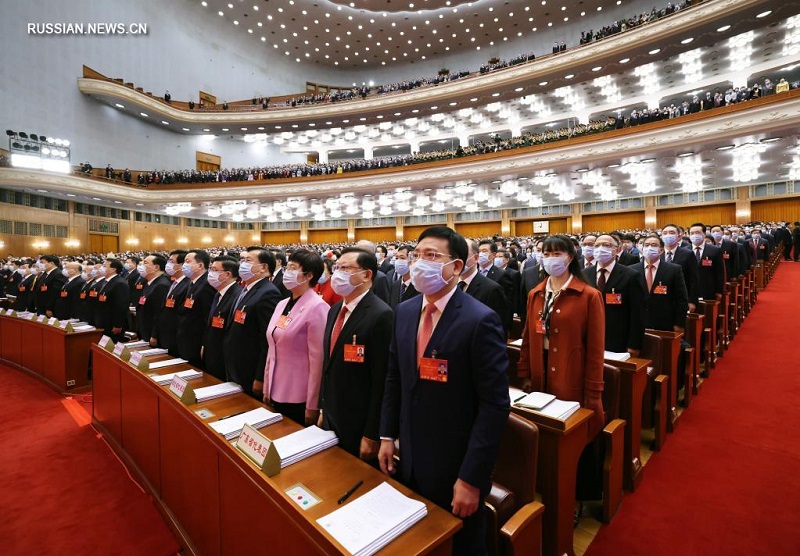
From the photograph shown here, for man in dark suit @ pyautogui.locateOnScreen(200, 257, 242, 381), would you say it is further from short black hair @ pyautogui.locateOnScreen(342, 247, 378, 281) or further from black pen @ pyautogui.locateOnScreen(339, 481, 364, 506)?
black pen @ pyautogui.locateOnScreen(339, 481, 364, 506)

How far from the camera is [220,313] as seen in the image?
302 cm

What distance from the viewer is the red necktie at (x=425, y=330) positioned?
152 cm

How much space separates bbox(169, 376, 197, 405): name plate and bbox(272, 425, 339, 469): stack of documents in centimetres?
77

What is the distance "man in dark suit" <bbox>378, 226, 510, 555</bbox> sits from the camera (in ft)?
4.45

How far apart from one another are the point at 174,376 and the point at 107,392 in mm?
1430

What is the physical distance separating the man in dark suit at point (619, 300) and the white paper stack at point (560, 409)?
1.30m

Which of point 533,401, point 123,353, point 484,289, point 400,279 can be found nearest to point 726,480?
point 533,401

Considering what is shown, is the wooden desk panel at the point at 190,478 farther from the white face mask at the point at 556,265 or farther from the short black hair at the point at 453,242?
the white face mask at the point at 556,265

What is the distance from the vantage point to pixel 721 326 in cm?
494

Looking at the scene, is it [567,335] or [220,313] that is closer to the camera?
[567,335]

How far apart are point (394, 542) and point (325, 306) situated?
1.41 meters

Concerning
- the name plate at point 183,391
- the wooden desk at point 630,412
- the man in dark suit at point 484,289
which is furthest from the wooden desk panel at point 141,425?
the wooden desk at point 630,412

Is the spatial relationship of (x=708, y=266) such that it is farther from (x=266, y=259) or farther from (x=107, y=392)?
(x=107, y=392)

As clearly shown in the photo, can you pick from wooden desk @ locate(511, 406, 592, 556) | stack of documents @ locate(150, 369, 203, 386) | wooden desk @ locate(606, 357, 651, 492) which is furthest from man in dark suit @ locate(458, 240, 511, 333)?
stack of documents @ locate(150, 369, 203, 386)
